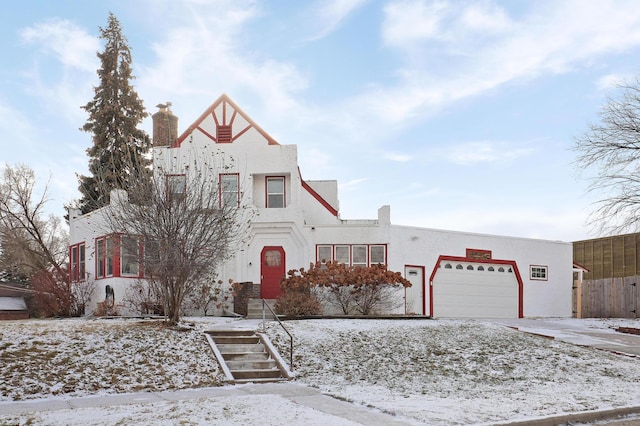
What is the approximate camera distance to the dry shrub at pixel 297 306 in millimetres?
20578

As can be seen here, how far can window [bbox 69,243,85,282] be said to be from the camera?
26.0m

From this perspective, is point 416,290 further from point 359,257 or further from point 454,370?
point 454,370

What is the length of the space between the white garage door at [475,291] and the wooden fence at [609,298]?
4.65 meters

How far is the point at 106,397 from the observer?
1062 centimetres

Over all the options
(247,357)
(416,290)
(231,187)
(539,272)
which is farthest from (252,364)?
(539,272)

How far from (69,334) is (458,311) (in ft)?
56.7

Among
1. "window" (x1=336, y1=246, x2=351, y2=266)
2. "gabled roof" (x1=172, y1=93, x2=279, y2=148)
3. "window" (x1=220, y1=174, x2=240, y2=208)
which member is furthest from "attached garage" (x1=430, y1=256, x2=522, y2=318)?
"gabled roof" (x1=172, y1=93, x2=279, y2=148)

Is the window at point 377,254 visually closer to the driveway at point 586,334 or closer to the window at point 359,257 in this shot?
the window at point 359,257

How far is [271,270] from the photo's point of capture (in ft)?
81.6

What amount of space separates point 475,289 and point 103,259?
15620 mm

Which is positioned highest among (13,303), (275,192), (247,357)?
(275,192)

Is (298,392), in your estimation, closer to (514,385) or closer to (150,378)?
(150,378)

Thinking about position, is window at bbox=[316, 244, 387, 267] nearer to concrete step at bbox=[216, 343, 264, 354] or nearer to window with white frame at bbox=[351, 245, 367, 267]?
window with white frame at bbox=[351, 245, 367, 267]

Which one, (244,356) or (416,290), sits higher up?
(416,290)
